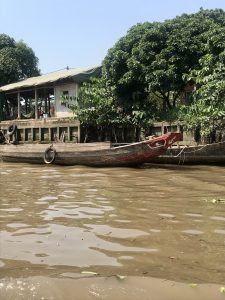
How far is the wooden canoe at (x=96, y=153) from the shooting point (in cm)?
1316

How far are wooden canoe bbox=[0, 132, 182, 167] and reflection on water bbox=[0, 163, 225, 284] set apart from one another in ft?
13.3

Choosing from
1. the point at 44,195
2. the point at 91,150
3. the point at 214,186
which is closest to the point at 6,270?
the point at 44,195

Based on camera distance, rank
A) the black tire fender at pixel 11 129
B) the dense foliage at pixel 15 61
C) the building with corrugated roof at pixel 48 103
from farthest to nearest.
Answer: the dense foliage at pixel 15 61 → the black tire fender at pixel 11 129 → the building with corrugated roof at pixel 48 103

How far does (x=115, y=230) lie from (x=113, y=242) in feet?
1.78

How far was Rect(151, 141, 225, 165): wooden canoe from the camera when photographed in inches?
535

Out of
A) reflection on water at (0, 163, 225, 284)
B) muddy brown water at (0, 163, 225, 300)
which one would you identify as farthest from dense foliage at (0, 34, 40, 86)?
muddy brown water at (0, 163, 225, 300)

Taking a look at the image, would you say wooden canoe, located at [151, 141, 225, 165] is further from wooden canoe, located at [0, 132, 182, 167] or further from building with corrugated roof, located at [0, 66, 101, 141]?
building with corrugated roof, located at [0, 66, 101, 141]

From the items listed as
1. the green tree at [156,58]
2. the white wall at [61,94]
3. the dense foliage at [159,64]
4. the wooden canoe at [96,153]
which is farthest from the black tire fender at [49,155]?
the white wall at [61,94]

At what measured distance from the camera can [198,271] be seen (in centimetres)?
343

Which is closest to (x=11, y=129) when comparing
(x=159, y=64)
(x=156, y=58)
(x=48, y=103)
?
(x=48, y=103)

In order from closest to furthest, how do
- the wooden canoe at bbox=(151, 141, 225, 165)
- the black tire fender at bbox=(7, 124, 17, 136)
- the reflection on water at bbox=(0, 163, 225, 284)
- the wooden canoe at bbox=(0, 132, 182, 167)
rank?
the reflection on water at bbox=(0, 163, 225, 284) < the wooden canoe at bbox=(0, 132, 182, 167) < the wooden canoe at bbox=(151, 141, 225, 165) < the black tire fender at bbox=(7, 124, 17, 136)

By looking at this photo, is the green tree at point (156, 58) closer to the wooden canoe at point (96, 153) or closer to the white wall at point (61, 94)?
the wooden canoe at point (96, 153)

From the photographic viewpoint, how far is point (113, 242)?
4.38 metres

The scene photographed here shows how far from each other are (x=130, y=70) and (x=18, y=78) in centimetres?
1657
